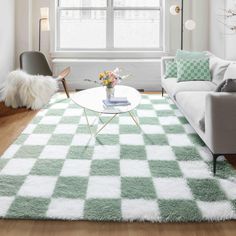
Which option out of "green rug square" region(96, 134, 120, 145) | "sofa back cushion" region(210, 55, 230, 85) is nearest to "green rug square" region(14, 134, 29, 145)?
"green rug square" region(96, 134, 120, 145)

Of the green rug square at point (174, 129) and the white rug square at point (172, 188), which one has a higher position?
the green rug square at point (174, 129)

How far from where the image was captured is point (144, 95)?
21.8 feet

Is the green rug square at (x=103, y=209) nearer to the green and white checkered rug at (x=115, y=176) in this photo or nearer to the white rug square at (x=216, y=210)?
the green and white checkered rug at (x=115, y=176)

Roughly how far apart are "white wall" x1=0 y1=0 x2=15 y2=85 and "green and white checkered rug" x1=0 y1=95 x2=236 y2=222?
7.16 feet

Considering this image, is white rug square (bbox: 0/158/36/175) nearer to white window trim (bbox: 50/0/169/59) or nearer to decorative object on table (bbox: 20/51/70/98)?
decorative object on table (bbox: 20/51/70/98)

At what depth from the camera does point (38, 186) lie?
2855mm

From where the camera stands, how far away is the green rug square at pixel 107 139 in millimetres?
3957

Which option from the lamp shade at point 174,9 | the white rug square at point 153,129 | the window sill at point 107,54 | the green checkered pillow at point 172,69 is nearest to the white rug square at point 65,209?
the white rug square at point 153,129

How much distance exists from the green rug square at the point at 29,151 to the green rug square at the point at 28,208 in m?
0.95

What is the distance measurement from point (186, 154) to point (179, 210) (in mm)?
A: 1164

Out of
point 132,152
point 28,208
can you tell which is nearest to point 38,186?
point 28,208

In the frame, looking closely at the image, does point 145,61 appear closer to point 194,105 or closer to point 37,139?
point 194,105

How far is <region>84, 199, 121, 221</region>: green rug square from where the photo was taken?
2.39m

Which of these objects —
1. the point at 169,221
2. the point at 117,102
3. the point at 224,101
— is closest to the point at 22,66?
the point at 117,102
